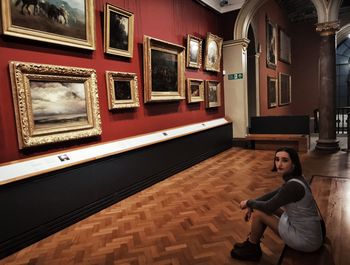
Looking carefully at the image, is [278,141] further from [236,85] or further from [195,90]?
[195,90]

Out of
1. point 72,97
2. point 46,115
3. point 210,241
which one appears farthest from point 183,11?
point 210,241

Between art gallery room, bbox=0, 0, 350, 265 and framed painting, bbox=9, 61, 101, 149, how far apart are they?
2 centimetres

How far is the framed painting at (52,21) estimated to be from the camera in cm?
331

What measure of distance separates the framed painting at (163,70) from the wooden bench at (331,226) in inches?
Answer: 133

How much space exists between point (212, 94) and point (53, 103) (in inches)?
209

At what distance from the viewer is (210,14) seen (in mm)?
8281

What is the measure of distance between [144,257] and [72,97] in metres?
2.42

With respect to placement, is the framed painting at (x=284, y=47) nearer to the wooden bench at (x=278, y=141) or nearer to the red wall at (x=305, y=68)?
the red wall at (x=305, y=68)

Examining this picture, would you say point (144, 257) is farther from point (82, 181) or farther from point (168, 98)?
point (168, 98)

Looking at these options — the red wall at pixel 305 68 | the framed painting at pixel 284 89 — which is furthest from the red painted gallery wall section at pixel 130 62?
the red wall at pixel 305 68

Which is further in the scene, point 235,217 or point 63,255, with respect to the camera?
point 235,217

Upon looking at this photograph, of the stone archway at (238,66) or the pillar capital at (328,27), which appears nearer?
the pillar capital at (328,27)

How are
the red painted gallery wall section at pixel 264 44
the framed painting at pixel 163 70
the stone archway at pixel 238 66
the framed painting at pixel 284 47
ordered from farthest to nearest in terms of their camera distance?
the framed painting at pixel 284 47 < the red painted gallery wall section at pixel 264 44 < the stone archway at pixel 238 66 < the framed painting at pixel 163 70

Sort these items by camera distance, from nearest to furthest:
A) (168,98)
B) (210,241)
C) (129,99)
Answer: (210,241), (129,99), (168,98)
